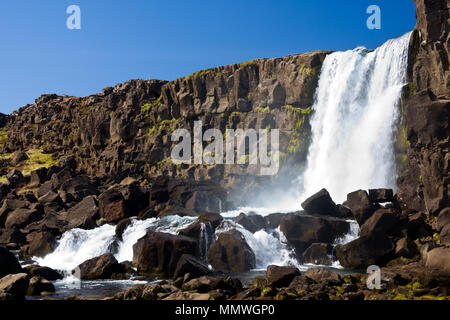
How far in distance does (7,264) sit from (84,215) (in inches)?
858

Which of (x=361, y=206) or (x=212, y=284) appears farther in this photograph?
(x=361, y=206)

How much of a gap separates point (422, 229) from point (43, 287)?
2447 cm

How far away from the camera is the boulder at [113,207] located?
4696cm

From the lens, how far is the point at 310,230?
3175cm

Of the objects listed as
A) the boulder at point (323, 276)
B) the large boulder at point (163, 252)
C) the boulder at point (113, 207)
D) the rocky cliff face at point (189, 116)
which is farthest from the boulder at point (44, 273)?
the rocky cliff face at point (189, 116)

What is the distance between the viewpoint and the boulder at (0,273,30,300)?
19641mm

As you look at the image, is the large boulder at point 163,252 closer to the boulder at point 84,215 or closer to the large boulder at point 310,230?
the large boulder at point 310,230

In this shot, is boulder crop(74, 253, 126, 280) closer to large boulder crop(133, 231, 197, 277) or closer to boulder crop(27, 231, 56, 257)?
large boulder crop(133, 231, 197, 277)

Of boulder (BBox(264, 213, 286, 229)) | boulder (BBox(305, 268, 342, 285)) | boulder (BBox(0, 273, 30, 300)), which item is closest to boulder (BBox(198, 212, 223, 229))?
boulder (BBox(264, 213, 286, 229))

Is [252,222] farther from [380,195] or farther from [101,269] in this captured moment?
[101,269]

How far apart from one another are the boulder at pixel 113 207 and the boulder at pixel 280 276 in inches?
1096

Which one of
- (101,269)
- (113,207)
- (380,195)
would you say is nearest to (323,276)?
(101,269)

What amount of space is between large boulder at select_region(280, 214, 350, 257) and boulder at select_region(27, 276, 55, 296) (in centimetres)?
1684
